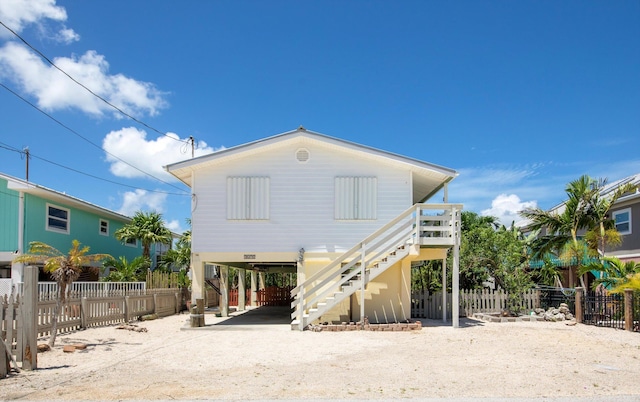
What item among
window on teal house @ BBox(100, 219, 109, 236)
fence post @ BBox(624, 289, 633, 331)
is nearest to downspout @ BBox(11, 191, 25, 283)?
window on teal house @ BBox(100, 219, 109, 236)

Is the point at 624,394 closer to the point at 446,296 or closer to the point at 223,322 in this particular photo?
the point at 446,296

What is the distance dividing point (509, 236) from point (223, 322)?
11349 millimetres

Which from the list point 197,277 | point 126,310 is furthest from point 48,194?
point 197,277

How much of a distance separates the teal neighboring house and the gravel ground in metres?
8.50

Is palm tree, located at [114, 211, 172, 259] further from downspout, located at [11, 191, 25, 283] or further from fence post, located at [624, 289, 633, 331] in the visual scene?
fence post, located at [624, 289, 633, 331]

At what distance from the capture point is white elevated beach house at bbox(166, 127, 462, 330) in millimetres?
17984

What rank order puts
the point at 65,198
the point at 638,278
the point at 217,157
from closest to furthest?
the point at 638,278 < the point at 217,157 < the point at 65,198

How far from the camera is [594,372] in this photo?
31.5 ft

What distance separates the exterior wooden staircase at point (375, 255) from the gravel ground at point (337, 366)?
1022mm

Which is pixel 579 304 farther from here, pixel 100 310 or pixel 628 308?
pixel 100 310

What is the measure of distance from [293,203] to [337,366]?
863 cm

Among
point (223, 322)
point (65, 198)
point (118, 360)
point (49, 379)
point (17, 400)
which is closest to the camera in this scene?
point (17, 400)

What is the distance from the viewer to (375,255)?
16.9 metres

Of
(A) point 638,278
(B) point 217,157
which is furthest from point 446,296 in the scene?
(B) point 217,157
